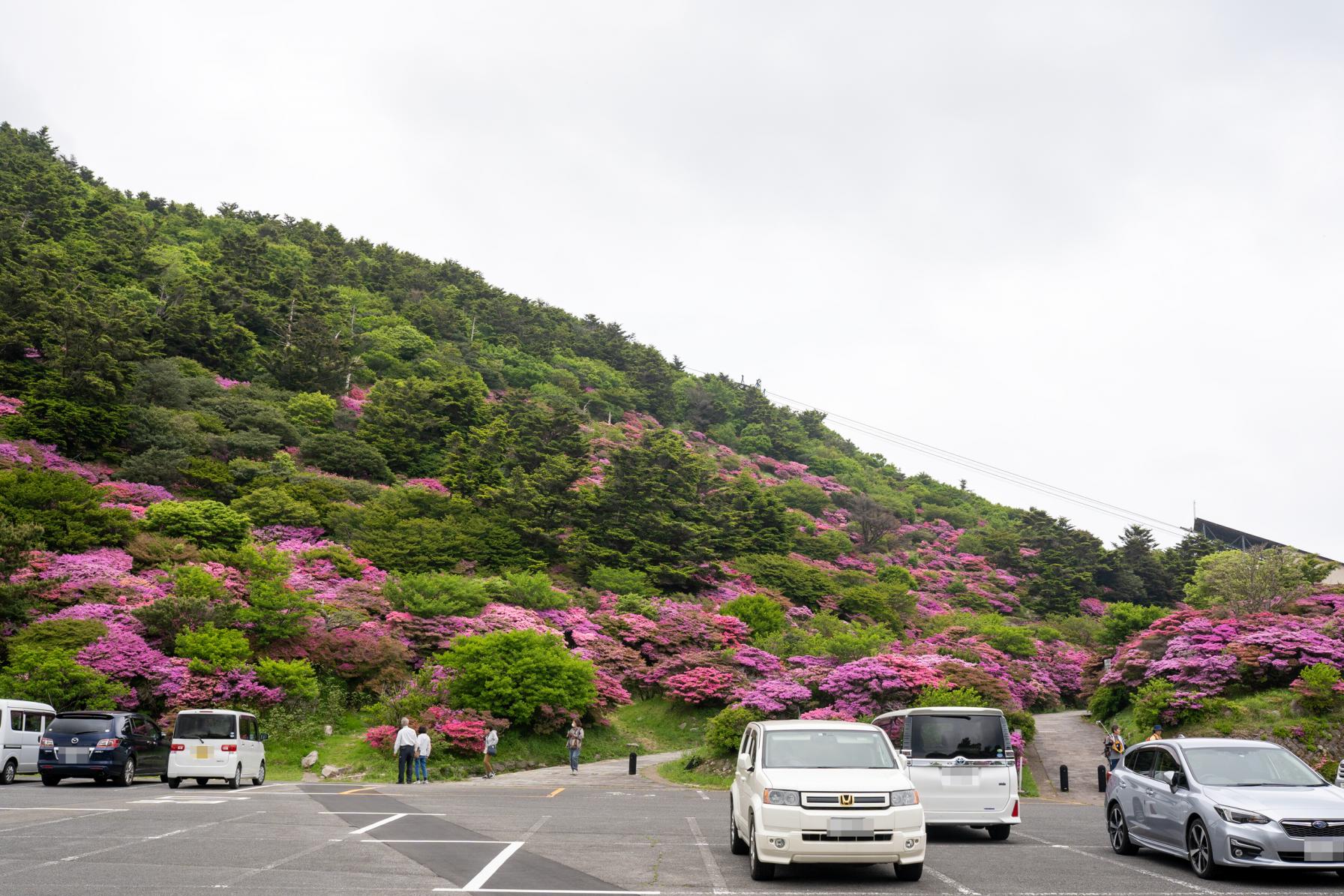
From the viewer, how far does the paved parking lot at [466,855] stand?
9.02 metres

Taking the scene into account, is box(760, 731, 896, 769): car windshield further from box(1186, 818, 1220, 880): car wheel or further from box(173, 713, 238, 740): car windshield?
box(173, 713, 238, 740): car windshield

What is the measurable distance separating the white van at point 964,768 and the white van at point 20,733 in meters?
19.1

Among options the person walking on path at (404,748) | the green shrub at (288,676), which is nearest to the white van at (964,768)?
the person walking on path at (404,748)

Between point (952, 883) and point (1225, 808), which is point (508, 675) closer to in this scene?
point (952, 883)

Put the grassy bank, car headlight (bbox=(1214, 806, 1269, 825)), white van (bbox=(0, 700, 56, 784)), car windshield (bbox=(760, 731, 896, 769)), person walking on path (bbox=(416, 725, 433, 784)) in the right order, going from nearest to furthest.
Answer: car headlight (bbox=(1214, 806, 1269, 825)), car windshield (bbox=(760, 731, 896, 769)), white van (bbox=(0, 700, 56, 784)), person walking on path (bbox=(416, 725, 433, 784)), the grassy bank

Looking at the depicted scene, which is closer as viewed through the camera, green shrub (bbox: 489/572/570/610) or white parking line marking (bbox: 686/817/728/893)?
white parking line marking (bbox: 686/817/728/893)

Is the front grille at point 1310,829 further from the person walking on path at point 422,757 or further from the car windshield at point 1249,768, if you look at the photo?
the person walking on path at point 422,757

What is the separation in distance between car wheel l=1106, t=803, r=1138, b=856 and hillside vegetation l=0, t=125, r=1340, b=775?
1315 centimetres

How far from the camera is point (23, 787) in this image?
65.1 feet

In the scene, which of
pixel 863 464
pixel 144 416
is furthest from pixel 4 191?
pixel 863 464

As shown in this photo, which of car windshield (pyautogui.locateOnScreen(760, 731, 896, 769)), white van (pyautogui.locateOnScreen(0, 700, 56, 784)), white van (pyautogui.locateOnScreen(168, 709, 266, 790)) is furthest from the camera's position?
white van (pyautogui.locateOnScreen(168, 709, 266, 790))

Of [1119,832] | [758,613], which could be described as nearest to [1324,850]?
[1119,832]

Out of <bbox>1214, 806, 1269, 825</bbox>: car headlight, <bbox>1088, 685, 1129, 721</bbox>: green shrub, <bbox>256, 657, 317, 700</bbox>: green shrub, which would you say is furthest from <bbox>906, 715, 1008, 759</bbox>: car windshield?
<bbox>1088, 685, 1129, 721</bbox>: green shrub

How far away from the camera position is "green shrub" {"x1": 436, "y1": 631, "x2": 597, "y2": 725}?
2884cm
